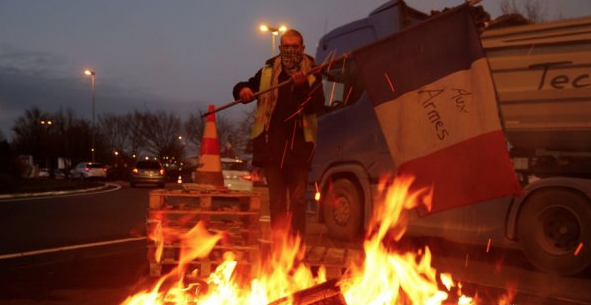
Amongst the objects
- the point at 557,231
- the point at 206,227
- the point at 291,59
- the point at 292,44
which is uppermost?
the point at 292,44

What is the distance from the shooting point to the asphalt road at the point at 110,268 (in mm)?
5117

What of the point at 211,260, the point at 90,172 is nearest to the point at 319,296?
the point at 211,260

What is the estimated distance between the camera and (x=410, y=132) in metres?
4.84

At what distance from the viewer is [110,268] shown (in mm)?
6410

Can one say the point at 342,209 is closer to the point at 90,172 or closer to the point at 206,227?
the point at 206,227

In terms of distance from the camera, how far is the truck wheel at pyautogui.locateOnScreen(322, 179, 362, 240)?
827cm

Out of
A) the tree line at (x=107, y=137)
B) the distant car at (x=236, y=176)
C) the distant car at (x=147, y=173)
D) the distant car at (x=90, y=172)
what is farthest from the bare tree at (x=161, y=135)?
the distant car at (x=236, y=176)

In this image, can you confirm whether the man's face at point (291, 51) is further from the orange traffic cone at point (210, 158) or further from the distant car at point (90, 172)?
the distant car at point (90, 172)

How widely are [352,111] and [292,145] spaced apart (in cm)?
379

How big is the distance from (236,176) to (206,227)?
14.8 metres

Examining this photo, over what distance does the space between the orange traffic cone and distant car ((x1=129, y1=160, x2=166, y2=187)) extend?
81.2 ft

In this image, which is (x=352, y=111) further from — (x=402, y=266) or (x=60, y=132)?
(x=60, y=132)

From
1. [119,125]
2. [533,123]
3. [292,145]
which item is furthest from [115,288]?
[119,125]

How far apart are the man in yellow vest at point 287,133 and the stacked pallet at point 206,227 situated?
0.22m
